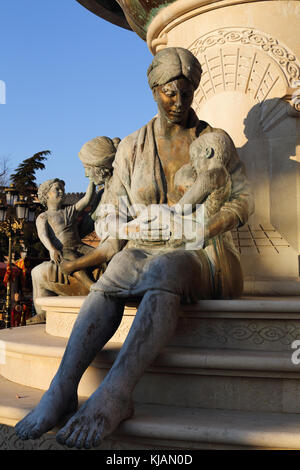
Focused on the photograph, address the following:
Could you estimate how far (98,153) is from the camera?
4562mm

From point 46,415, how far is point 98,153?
2669 millimetres

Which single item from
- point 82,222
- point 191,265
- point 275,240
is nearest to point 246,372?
point 191,265

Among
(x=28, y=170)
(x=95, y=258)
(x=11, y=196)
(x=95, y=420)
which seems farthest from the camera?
(x=28, y=170)

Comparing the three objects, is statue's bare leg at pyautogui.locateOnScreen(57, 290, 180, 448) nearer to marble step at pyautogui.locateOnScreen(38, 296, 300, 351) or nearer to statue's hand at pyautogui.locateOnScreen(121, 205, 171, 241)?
marble step at pyautogui.locateOnScreen(38, 296, 300, 351)

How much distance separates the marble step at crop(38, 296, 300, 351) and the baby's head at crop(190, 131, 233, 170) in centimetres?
94

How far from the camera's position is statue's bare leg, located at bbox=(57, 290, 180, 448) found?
224 cm

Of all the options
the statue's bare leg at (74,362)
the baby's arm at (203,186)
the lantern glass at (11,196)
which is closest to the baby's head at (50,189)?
the baby's arm at (203,186)

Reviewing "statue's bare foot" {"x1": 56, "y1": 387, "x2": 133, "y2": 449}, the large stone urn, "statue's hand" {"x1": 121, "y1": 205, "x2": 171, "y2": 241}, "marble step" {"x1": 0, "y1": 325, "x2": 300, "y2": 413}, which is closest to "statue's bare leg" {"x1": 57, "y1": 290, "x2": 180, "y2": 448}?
"statue's bare foot" {"x1": 56, "y1": 387, "x2": 133, "y2": 449}

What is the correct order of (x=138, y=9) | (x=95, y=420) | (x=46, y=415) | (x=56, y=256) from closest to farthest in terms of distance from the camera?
(x=95, y=420)
(x=46, y=415)
(x=56, y=256)
(x=138, y=9)

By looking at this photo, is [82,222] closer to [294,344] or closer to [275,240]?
[275,240]

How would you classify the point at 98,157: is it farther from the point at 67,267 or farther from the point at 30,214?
the point at 30,214

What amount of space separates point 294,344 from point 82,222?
2.63 metres

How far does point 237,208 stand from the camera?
326 cm

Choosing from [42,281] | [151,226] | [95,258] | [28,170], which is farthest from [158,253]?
[28,170]
